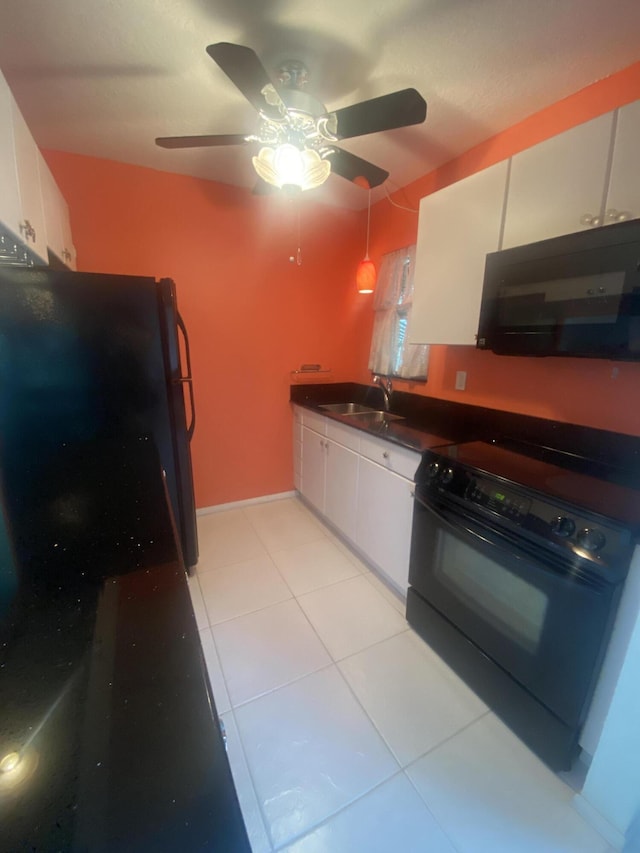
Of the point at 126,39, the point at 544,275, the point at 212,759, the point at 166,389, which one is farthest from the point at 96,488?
the point at 544,275

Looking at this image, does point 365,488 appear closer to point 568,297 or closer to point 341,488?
point 341,488

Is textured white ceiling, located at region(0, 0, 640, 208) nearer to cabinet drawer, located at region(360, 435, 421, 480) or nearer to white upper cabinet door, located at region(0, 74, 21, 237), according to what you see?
white upper cabinet door, located at region(0, 74, 21, 237)

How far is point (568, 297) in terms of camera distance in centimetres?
123

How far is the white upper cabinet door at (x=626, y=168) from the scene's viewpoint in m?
1.10

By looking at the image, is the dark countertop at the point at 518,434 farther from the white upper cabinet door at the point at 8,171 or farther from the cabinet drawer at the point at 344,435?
the white upper cabinet door at the point at 8,171

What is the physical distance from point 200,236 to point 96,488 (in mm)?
2025

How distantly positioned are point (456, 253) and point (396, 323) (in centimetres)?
93

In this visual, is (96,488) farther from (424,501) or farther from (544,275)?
(544,275)

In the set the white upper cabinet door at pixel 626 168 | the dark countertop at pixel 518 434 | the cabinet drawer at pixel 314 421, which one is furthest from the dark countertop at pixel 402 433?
the white upper cabinet door at pixel 626 168

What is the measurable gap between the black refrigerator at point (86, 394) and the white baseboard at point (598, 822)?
1543 mm

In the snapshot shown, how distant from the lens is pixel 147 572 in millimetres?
739

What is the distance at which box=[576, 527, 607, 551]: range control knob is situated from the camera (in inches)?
38.2

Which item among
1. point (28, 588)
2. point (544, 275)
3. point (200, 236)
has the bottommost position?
point (28, 588)

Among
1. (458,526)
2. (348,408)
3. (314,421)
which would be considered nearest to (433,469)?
(458,526)
